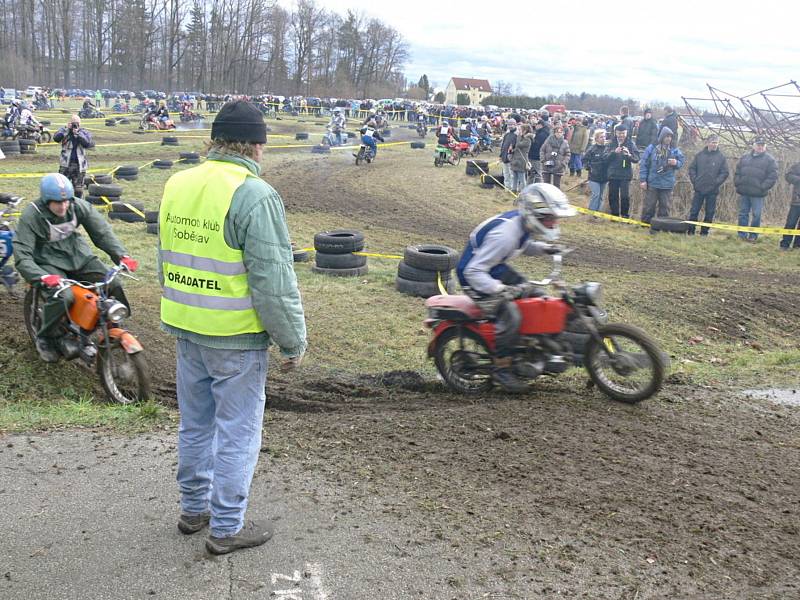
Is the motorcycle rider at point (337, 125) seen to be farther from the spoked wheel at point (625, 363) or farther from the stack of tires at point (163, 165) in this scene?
the spoked wheel at point (625, 363)

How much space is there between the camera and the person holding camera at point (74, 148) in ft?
49.3

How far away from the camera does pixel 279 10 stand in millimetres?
112438

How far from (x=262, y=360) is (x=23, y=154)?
81.7 ft

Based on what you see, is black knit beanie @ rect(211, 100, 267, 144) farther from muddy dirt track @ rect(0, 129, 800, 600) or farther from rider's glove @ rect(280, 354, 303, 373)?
muddy dirt track @ rect(0, 129, 800, 600)

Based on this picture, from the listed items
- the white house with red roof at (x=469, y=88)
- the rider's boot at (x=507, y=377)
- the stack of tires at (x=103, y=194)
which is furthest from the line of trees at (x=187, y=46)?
the rider's boot at (x=507, y=377)

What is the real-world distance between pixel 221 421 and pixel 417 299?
697 centimetres

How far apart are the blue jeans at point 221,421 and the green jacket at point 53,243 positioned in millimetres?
3651

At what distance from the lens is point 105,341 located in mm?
6254

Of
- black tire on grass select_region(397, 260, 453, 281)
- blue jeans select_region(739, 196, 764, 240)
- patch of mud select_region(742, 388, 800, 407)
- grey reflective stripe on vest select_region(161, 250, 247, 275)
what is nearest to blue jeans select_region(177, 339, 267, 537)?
Result: grey reflective stripe on vest select_region(161, 250, 247, 275)

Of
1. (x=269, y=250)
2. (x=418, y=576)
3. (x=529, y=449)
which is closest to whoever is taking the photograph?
(x=269, y=250)

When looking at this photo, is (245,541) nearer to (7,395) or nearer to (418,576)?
(418,576)

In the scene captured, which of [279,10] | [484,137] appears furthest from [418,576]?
[279,10]

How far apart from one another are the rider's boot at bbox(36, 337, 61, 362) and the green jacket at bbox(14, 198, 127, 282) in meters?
0.58

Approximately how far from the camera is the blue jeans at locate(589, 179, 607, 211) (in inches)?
682
